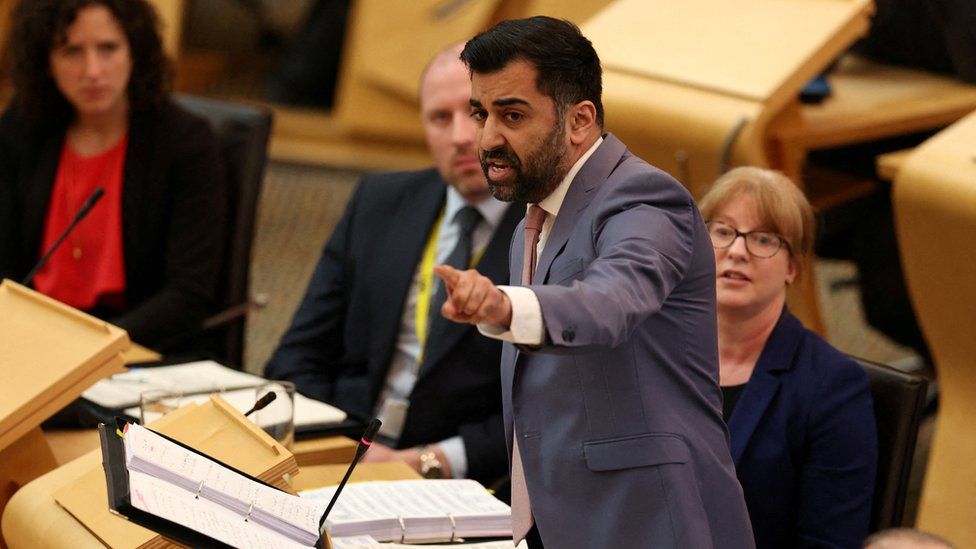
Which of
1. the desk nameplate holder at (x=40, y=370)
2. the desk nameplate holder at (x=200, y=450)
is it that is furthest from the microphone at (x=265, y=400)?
the desk nameplate holder at (x=40, y=370)

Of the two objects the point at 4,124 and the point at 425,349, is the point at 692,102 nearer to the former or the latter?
the point at 425,349

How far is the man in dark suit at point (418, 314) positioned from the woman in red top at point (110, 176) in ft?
1.17

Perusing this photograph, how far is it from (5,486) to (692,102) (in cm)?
175

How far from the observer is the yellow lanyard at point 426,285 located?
264cm

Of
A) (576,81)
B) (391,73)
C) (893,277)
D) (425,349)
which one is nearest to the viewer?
(576,81)

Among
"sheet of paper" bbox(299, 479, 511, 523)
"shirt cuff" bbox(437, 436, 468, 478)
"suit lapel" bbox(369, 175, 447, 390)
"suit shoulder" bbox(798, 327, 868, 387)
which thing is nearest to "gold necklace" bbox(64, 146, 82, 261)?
"suit lapel" bbox(369, 175, 447, 390)

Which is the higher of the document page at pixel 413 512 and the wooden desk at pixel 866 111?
the wooden desk at pixel 866 111

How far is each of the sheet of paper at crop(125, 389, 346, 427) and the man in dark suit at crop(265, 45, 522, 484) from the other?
208 millimetres

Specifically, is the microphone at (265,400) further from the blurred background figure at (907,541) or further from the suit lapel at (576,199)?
the blurred background figure at (907,541)

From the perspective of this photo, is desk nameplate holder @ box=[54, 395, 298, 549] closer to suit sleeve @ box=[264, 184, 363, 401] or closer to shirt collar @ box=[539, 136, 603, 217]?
shirt collar @ box=[539, 136, 603, 217]

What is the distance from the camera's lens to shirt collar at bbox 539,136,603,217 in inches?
58.6

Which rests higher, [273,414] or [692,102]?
[692,102]

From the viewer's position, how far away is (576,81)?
1.43 metres

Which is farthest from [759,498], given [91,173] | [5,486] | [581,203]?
[91,173]
